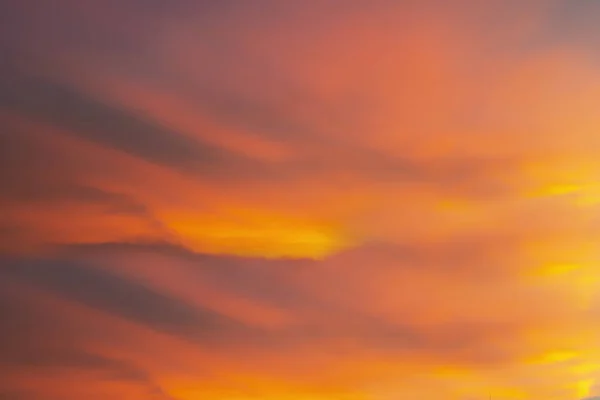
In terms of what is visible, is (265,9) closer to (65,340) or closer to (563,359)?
(65,340)

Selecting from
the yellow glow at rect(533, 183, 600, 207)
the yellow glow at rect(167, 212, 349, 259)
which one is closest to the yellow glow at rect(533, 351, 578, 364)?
the yellow glow at rect(533, 183, 600, 207)

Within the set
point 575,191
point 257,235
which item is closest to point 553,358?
point 575,191

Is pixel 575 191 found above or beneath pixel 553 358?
above

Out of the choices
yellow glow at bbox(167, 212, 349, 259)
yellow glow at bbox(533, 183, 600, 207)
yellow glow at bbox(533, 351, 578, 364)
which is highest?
yellow glow at bbox(533, 183, 600, 207)

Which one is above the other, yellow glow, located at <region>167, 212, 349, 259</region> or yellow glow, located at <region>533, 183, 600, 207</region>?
yellow glow, located at <region>533, 183, 600, 207</region>

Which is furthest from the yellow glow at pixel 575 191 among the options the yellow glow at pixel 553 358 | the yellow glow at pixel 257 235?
the yellow glow at pixel 257 235

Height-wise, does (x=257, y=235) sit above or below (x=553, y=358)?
above

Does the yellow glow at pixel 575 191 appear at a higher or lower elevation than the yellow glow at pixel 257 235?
higher

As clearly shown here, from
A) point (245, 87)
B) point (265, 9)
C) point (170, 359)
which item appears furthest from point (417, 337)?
point (265, 9)

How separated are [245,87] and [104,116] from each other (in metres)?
0.58

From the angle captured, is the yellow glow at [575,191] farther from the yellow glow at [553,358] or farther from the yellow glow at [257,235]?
the yellow glow at [257,235]

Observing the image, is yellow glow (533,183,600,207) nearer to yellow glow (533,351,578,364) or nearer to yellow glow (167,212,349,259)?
yellow glow (533,351,578,364)

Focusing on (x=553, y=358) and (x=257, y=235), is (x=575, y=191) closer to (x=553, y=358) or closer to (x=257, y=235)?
(x=553, y=358)

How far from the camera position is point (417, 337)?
136 inches
